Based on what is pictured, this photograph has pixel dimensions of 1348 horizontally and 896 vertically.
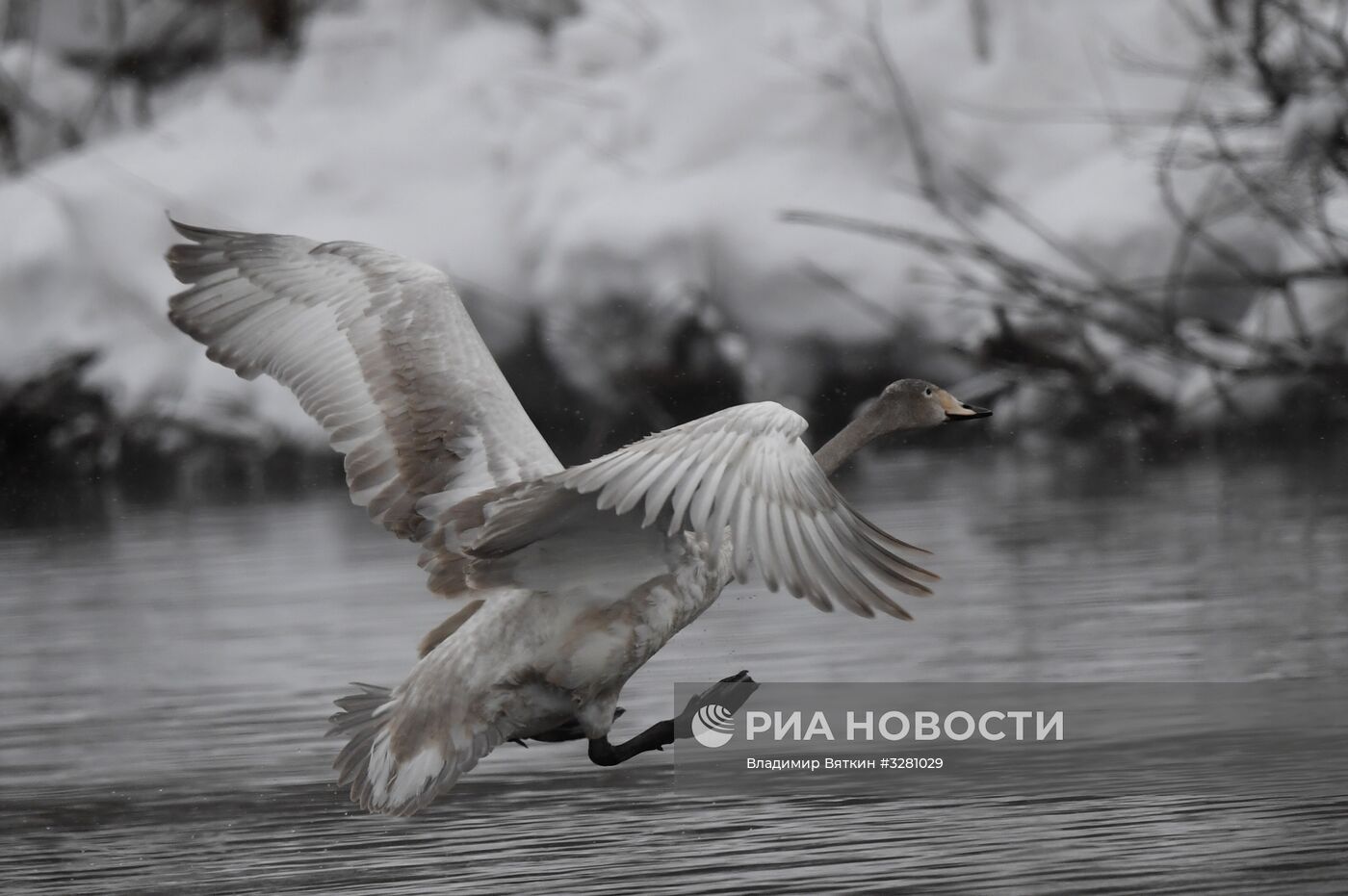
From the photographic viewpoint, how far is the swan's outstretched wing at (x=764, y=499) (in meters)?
4.14

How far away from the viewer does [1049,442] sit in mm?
11133

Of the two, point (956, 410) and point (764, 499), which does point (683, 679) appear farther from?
point (764, 499)

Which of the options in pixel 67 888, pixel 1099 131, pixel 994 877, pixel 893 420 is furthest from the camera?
pixel 1099 131

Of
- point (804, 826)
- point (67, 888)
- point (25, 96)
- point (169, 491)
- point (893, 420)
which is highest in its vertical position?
point (893, 420)

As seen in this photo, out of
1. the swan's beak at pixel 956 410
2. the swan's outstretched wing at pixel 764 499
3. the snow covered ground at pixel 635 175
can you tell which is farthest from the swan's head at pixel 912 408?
the snow covered ground at pixel 635 175

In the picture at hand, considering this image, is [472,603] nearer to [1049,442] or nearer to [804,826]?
[804,826]

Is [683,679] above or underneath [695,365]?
above

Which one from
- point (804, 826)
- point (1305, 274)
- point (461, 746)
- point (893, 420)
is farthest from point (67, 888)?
point (1305, 274)

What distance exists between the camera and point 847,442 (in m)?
5.51

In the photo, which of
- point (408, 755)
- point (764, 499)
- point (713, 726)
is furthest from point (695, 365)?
point (764, 499)

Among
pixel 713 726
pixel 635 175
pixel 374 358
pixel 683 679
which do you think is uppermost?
pixel 374 358

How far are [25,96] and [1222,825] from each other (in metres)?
11.9

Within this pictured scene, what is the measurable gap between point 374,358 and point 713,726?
51.7 inches

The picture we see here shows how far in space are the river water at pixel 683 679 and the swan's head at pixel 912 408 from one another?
767mm
